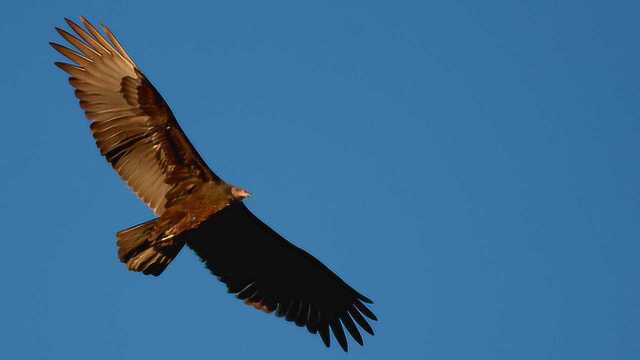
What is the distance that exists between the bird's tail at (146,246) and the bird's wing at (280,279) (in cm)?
88

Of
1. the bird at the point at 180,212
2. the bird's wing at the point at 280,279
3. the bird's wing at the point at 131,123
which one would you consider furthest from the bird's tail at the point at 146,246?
the bird's wing at the point at 280,279

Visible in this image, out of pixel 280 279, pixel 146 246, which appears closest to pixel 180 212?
pixel 146 246

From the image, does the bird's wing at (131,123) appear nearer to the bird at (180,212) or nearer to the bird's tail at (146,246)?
the bird at (180,212)

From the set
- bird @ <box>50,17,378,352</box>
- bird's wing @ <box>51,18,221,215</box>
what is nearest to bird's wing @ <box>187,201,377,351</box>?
bird @ <box>50,17,378,352</box>

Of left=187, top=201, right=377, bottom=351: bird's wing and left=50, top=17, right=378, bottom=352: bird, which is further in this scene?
left=187, top=201, right=377, bottom=351: bird's wing

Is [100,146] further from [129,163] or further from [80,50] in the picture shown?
[80,50]

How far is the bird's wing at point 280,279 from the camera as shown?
11.4 m

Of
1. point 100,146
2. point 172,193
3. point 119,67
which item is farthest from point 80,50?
point 172,193

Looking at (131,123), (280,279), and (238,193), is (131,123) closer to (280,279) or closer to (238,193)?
(238,193)

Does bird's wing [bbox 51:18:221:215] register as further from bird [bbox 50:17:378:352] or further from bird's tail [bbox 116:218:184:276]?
bird's tail [bbox 116:218:184:276]

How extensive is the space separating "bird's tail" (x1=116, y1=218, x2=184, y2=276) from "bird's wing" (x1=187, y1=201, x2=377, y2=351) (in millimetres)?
881

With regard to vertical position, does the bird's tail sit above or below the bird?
below

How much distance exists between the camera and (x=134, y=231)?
10.3 meters

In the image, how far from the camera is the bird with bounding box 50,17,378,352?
10.4m
